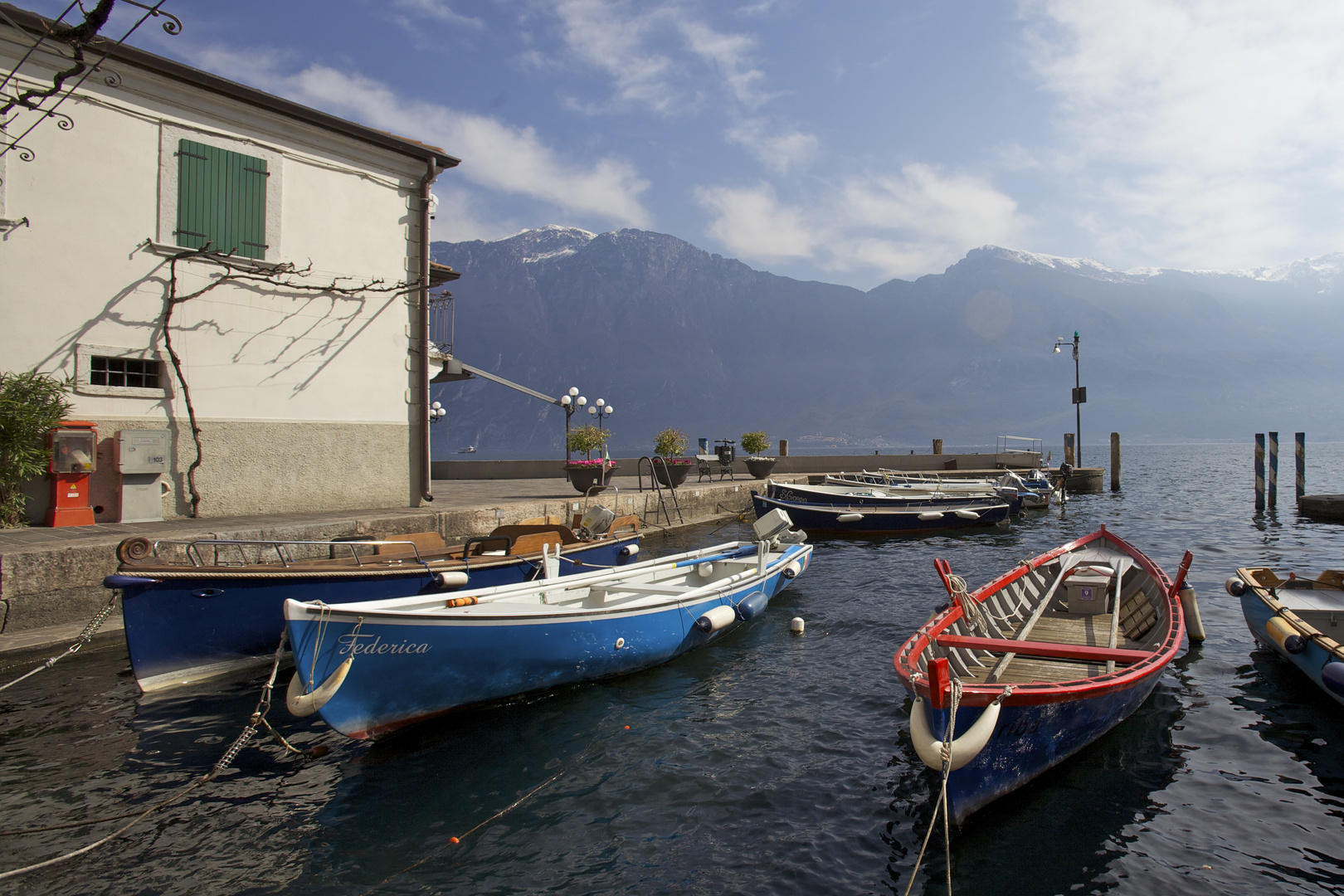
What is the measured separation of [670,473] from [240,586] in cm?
1428

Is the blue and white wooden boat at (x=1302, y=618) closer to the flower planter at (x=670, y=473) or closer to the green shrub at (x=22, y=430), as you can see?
the flower planter at (x=670, y=473)

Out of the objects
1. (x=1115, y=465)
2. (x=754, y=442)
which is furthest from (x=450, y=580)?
(x=1115, y=465)

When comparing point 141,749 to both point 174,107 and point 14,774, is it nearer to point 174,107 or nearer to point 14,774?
point 14,774

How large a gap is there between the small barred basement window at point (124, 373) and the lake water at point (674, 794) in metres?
4.72

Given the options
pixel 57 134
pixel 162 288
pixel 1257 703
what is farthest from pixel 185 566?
pixel 1257 703

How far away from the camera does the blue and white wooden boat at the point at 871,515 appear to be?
19297mm

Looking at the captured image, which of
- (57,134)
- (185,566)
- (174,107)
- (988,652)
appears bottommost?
(988,652)

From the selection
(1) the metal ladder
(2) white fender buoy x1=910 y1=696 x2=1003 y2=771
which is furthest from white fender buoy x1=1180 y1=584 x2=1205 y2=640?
(1) the metal ladder

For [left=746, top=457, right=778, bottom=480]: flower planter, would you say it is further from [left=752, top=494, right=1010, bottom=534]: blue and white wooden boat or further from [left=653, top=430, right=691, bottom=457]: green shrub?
[left=752, top=494, right=1010, bottom=534]: blue and white wooden boat

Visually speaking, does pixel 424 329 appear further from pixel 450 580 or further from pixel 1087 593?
pixel 1087 593

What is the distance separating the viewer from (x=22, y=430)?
943 centimetres

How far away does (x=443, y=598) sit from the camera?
715 cm

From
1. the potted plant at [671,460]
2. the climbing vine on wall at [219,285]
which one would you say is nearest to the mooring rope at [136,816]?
the climbing vine on wall at [219,285]

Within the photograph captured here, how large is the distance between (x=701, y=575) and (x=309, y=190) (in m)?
10.0
